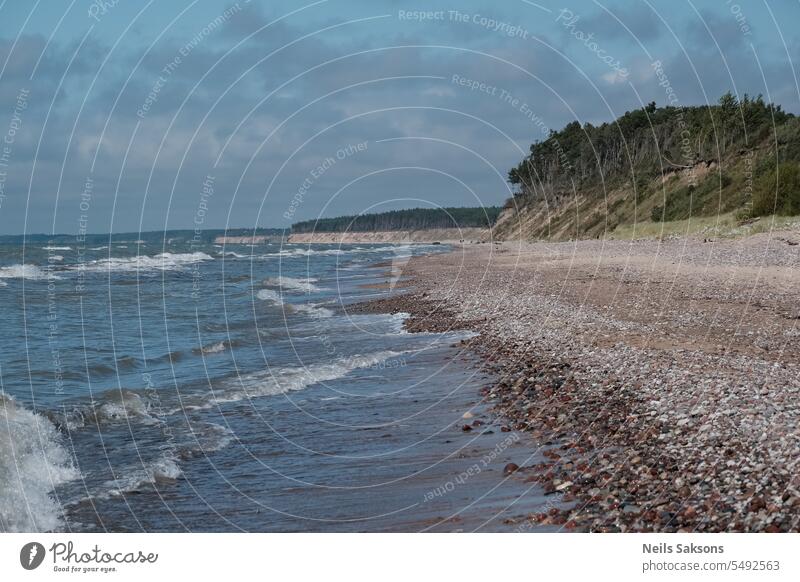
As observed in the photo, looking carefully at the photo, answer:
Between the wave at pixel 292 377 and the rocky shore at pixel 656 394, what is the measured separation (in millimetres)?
2851

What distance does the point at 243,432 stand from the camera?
1299 cm

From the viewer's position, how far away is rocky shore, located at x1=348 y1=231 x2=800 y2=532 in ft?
25.3

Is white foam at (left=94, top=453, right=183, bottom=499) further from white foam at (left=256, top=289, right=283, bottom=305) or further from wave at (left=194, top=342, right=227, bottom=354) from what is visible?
white foam at (left=256, top=289, right=283, bottom=305)

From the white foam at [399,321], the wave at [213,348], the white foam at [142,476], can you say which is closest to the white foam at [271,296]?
the white foam at [399,321]

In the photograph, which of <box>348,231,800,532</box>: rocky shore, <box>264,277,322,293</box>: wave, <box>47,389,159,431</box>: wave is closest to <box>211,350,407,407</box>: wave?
<box>47,389,159,431</box>: wave

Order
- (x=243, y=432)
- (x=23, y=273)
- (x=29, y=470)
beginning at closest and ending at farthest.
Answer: (x=29, y=470), (x=243, y=432), (x=23, y=273)

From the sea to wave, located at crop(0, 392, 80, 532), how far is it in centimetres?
3

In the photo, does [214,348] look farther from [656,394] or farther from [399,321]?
[656,394]

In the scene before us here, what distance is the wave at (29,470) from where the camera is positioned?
30.0 feet

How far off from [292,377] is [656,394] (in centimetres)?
888

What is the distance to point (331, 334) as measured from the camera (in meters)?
26.0

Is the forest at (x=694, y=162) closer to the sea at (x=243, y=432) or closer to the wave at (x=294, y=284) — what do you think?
the wave at (x=294, y=284)

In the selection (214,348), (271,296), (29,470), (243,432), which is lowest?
(29,470)

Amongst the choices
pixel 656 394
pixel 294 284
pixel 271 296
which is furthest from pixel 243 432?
pixel 294 284
